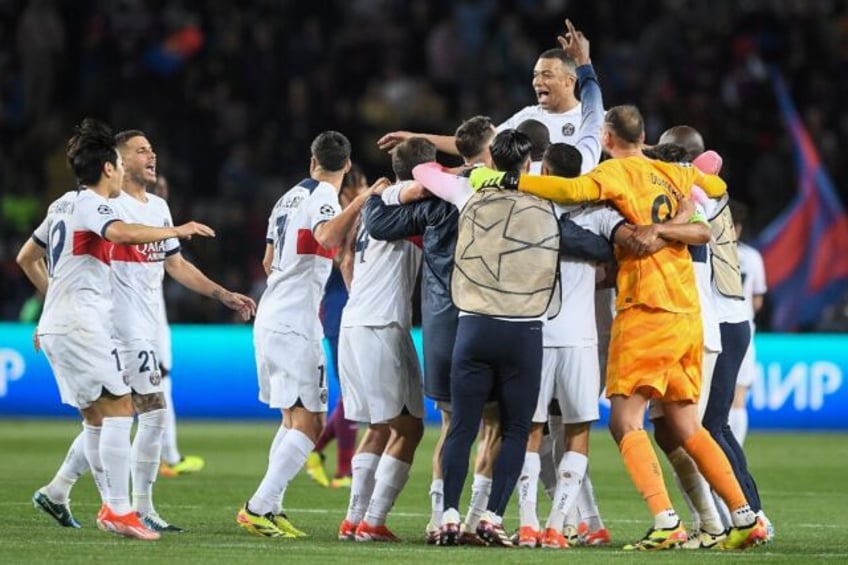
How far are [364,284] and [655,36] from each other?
1500 centimetres

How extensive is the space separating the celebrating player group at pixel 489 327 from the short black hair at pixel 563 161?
0.05 ft

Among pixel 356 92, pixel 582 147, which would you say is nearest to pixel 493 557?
pixel 582 147

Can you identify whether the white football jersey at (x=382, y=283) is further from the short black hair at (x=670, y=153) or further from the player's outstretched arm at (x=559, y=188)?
the short black hair at (x=670, y=153)

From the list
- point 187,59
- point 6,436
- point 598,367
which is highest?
point 187,59

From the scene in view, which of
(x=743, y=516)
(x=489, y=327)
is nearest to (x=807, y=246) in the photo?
(x=743, y=516)

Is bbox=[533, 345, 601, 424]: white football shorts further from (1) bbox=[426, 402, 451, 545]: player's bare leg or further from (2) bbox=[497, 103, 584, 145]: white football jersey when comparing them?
(2) bbox=[497, 103, 584, 145]: white football jersey

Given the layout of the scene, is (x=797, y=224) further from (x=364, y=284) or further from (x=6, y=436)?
(x=364, y=284)

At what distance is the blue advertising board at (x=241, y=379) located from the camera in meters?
20.3

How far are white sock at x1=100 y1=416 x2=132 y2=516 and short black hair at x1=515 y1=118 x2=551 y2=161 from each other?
9.20 ft

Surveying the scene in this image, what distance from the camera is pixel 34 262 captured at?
11.8m

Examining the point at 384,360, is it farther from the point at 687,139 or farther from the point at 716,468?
the point at 687,139

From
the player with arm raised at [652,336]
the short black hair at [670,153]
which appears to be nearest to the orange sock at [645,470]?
the player with arm raised at [652,336]

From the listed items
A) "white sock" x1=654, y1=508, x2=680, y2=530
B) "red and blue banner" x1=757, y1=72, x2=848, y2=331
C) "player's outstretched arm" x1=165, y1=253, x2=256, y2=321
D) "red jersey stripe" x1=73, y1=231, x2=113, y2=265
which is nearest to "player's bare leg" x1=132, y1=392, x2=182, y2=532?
"player's outstretched arm" x1=165, y1=253, x2=256, y2=321

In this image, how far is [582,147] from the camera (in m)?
11.0
